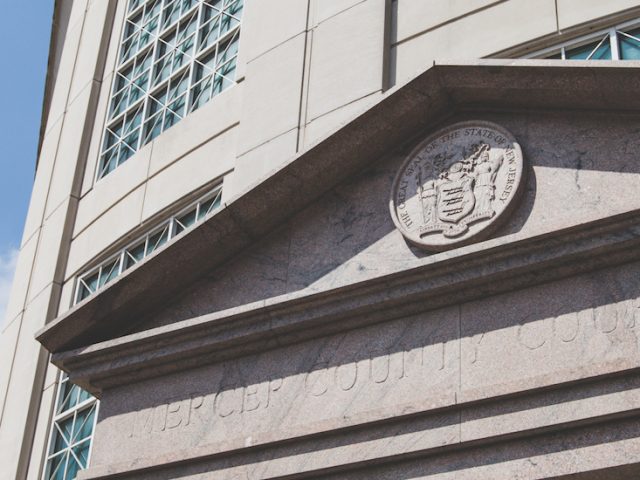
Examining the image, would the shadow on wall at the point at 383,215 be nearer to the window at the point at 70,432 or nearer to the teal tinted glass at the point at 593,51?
Result: the teal tinted glass at the point at 593,51

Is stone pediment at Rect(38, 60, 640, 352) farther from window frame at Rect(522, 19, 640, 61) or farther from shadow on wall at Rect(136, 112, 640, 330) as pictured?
window frame at Rect(522, 19, 640, 61)

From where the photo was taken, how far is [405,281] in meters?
11.4

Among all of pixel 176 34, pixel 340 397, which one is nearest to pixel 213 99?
pixel 176 34

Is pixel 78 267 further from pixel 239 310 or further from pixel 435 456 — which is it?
pixel 435 456

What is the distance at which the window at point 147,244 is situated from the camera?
17319mm

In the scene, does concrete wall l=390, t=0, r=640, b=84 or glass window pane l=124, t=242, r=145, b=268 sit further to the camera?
glass window pane l=124, t=242, r=145, b=268

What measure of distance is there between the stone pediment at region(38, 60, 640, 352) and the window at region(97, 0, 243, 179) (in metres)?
5.79

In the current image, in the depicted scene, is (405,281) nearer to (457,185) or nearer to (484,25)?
(457,185)

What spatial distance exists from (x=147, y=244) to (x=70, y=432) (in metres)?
2.98

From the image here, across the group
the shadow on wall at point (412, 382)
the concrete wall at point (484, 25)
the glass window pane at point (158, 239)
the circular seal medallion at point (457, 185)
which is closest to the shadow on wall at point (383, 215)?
the circular seal medallion at point (457, 185)

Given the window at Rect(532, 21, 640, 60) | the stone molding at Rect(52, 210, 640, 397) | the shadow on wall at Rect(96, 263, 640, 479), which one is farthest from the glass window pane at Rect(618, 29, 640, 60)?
the shadow on wall at Rect(96, 263, 640, 479)

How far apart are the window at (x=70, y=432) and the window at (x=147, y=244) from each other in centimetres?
168

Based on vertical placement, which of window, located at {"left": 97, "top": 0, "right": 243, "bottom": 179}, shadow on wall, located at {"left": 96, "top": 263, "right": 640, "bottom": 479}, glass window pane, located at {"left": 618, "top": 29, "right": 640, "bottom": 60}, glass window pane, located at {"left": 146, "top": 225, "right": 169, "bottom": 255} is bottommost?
shadow on wall, located at {"left": 96, "top": 263, "right": 640, "bottom": 479}

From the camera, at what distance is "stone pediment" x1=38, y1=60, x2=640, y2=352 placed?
1128 centimetres
